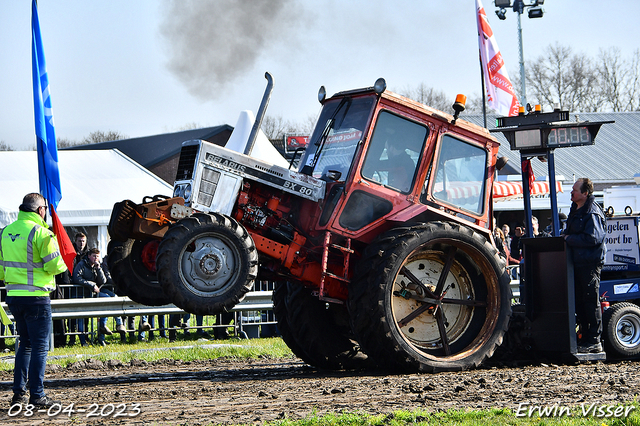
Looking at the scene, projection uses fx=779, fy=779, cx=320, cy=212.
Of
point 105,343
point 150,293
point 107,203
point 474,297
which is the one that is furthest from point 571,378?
point 107,203

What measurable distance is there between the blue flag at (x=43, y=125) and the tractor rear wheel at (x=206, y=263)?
506 centimetres

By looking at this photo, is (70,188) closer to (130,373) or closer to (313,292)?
(130,373)

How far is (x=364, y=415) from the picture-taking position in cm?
570

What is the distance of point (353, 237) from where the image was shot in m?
8.18

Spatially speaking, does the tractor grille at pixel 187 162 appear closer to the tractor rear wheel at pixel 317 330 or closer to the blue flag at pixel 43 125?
the tractor rear wheel at pixel 317 330

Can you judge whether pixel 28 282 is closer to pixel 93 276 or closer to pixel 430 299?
pixel 430 299

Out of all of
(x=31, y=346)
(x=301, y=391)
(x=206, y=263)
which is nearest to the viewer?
(x=31, y=346)

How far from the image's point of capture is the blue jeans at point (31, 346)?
6.75 m

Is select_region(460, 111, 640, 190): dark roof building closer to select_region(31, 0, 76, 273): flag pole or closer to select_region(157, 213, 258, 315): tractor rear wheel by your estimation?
select_region(31, 0, 76, 273): flag pole

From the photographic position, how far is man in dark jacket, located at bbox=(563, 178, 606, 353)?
344 inches

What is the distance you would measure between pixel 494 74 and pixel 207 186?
13.3 metres

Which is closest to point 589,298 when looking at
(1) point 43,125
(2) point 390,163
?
(2) point 390,163

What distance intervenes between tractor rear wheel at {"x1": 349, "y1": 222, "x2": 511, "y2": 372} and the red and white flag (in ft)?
35.2

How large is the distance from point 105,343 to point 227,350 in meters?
3.11
